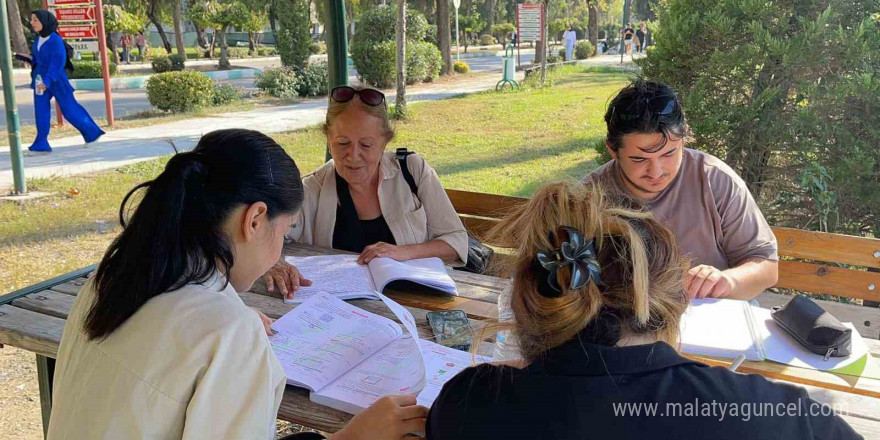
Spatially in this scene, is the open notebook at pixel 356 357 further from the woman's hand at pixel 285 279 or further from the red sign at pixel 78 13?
the red sign at pixel 78 13

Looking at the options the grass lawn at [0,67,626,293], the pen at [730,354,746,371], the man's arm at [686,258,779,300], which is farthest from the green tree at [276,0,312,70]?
the pen at [730,354,746,371]

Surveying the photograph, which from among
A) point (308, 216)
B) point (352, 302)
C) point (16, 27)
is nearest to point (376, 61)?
point (16, 27)

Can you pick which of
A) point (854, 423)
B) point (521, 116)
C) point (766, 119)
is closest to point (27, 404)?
point (854, 423)

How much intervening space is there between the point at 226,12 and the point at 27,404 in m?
22.9

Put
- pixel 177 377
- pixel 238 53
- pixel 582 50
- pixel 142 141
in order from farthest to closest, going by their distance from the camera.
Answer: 1. pixel 238 53
2. pixel 582 50
3. pixel 142 141
4. pixel 177 377

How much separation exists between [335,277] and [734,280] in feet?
4.50

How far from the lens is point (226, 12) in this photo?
24297 mm

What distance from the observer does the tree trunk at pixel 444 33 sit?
19.4 m

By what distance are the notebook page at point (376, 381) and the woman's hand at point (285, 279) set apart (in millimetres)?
Answer: 676

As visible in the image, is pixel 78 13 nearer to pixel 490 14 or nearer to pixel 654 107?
pixel 654 107

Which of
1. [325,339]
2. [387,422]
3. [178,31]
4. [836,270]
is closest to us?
[387,422]

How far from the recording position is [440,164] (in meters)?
8.52

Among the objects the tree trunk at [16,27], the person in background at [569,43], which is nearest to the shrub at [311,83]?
the tree trunk at [16,27]

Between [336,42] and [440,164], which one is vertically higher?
[336,42]
